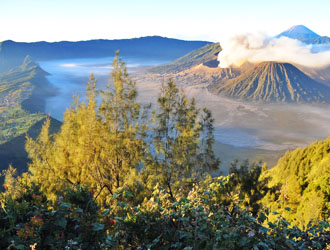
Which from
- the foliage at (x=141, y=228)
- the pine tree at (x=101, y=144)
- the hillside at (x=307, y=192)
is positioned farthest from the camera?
the pine tree at (x=101, y=144)

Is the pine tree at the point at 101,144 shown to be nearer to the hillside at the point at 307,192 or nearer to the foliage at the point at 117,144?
the foliage at the point at 117,144

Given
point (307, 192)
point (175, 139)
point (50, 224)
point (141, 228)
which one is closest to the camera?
point (50, 224)

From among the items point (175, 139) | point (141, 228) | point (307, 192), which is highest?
point (141, 228)

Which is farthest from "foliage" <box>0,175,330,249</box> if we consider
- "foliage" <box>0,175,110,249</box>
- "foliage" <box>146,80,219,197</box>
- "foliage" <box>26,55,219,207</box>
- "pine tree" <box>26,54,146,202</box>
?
"foliage" <box>146,80,219,197</box>

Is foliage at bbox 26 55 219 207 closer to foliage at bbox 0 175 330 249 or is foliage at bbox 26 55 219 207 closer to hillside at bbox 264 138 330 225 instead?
hillside at bbox 264 138 330 225

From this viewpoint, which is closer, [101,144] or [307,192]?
[101,144]

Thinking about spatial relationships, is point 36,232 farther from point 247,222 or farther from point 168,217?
point 247,222

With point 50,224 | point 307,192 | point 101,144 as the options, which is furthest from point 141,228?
point 307,192

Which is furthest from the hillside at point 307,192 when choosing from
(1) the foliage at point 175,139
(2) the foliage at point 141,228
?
(2) the foliage at point 141,228

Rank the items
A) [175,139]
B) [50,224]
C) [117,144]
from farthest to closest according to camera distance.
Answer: [175,139], [117,144], [50,224]

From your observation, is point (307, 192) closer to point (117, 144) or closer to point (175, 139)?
point (175, 139)

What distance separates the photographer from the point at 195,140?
47.2 feet

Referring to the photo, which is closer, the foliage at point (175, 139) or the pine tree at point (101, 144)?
the pine tree at point (101, 144)

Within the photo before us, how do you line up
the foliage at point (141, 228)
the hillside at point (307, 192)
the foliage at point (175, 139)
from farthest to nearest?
the foliage at point (175, 139)
the hillside at point (307, 192)
the foliage at point (141, 228)
